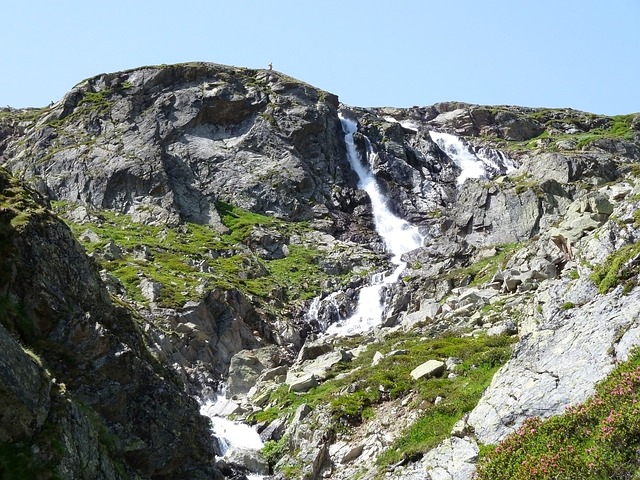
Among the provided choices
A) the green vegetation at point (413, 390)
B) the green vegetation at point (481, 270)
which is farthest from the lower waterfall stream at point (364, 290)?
the green vegetation at point (481, 270)

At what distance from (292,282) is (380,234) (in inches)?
1032

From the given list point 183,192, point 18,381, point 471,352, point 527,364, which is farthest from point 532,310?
point 183,192

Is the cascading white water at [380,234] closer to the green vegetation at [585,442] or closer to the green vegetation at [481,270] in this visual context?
the green vegetation at [481,270]

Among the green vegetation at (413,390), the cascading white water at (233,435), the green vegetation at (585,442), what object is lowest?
the cascading white water at (233,435)

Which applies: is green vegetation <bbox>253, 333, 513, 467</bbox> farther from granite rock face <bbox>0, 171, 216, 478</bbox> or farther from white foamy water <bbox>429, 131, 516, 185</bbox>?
white foamy water <bbox>429, 131, 516, 185</bbox>

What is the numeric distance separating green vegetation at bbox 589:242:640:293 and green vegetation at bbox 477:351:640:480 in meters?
4.28

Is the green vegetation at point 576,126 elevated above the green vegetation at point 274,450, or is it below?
above

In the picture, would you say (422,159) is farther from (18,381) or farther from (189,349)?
(18,381)

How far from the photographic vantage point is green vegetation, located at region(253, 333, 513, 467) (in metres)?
22.3

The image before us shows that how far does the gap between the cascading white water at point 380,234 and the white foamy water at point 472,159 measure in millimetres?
17382

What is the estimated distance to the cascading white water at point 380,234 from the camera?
6128 centimetres

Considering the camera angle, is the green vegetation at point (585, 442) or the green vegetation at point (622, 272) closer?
the green vegetation at point (585, 442)

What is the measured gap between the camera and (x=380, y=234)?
9650 centimetres

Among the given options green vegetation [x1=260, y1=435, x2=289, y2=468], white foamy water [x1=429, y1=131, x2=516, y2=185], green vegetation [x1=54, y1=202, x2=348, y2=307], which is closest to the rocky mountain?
green vegetation [x1=260, y1=435, x2=289, y2=468]
